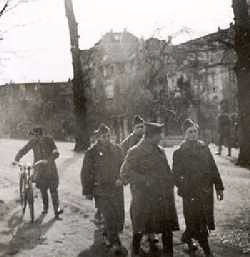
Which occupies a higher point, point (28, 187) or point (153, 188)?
point (153, 188)

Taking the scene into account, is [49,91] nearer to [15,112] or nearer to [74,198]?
[15,112]

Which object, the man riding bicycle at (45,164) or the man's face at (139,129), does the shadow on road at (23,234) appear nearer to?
the man riding bicycle at (45,164)

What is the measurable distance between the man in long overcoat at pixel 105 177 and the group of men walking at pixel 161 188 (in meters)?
0.02

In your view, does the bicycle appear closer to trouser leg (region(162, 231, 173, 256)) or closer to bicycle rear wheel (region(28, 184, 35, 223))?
bicycle rear wheel (region(28, 184, 35, 223))

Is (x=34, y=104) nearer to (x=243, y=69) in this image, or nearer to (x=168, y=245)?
(x=243, y=69)

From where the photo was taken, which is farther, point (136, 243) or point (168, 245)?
point (136, 243)

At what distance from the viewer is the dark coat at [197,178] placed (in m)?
7.64

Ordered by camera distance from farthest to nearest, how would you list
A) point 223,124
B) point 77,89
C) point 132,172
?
point 77,89 → point 223,124 → point 132,172

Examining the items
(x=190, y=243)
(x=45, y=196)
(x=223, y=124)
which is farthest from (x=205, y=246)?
(x=223, y=124)

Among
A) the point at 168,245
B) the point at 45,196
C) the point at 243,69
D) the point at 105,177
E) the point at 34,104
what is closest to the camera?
the point at 168,245

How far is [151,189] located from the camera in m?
7.34

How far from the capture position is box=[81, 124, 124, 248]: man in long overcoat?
8.44 m

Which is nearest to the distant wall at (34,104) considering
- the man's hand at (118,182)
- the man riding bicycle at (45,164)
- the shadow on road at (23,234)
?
the man riding bicycle at (45,164)

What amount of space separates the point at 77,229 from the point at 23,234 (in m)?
0.98
